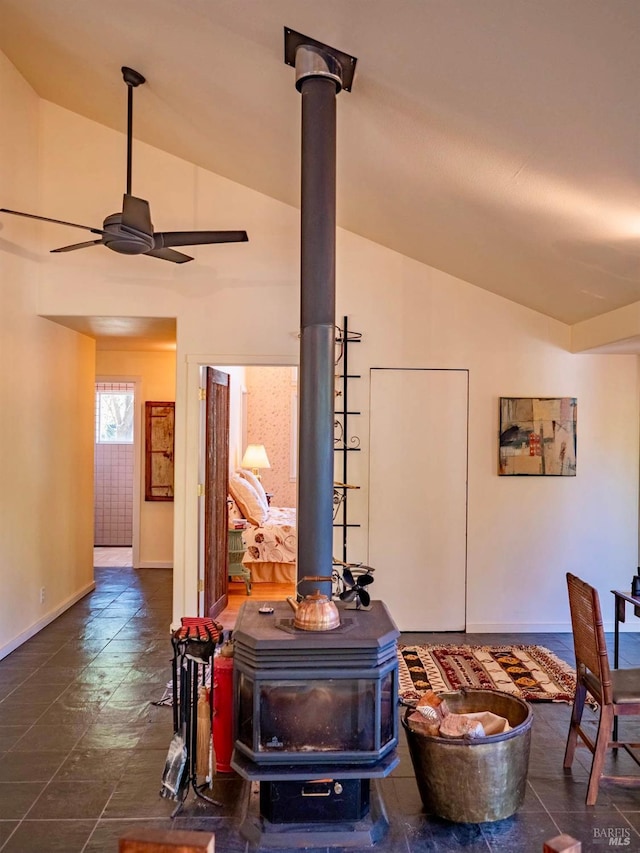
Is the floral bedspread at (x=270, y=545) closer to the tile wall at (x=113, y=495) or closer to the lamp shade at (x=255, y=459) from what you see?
the lamp shade at (x=255, y=459)

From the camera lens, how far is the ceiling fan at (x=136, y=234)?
11.1 ft

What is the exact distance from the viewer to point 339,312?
4996 millimetres

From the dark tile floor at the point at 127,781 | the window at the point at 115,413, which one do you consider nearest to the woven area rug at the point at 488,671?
the dark tile floor at the point at 127,781

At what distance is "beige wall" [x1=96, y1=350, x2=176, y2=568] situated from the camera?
748 cm

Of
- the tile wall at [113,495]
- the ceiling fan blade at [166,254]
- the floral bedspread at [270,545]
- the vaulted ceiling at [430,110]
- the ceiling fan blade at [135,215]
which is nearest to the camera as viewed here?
the vaulted ceiling at [430,110]

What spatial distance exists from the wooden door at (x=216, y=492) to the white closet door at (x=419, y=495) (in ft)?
4.30

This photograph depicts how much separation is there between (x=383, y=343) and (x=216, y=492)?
1888 millimetres

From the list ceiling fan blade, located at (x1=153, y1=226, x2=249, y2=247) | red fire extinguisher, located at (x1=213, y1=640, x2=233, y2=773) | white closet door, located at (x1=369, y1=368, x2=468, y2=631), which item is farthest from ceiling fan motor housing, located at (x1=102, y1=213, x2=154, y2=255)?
red fire extinguisher, located at (x1=213, y1=640, x2=233, y2=773)

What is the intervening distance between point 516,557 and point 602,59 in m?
3.77

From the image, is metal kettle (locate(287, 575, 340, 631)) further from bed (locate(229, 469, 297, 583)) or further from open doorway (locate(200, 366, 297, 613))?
bed (locate(229, 469, 297, 583))

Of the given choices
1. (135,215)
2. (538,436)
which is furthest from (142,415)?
(538,436)
